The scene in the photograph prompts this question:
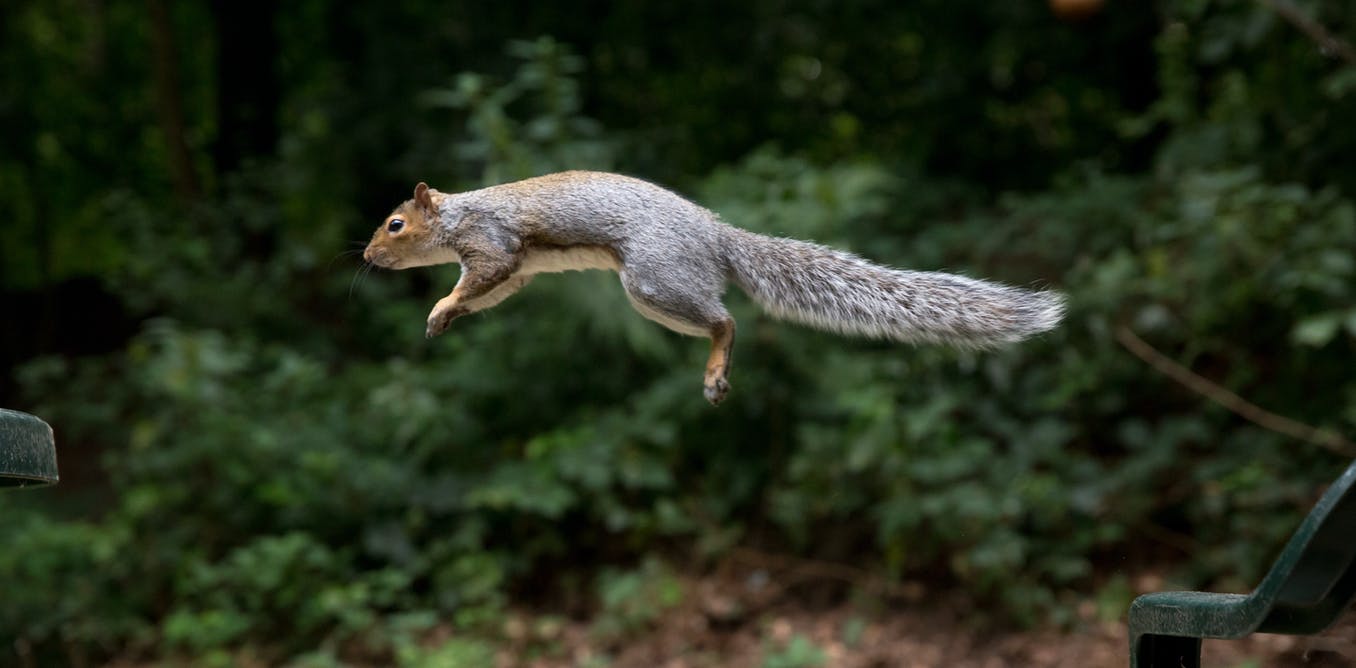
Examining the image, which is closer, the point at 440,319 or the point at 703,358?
the point at 440,319

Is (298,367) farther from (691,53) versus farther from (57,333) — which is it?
(57,333)

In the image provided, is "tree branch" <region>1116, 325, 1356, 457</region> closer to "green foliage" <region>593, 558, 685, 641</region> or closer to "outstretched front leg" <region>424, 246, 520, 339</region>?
"green foliage" <region>593, 558, 685, 641</region>

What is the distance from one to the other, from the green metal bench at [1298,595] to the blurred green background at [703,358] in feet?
7.44

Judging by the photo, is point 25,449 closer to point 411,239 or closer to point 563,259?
point 411,239

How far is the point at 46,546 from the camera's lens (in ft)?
16.0

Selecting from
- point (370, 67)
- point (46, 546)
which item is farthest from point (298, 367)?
point (370, 67)

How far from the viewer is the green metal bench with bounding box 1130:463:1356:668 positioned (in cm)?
105

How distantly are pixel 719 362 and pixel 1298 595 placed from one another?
1.85ft

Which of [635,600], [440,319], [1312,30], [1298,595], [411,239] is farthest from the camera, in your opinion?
[635,600]

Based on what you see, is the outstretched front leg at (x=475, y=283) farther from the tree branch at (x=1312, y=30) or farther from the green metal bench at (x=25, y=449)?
the tree branch at (x=1312, y=30)

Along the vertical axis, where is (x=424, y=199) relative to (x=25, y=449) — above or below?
above

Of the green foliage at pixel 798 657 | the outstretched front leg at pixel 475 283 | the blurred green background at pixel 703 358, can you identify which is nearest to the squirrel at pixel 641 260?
the outstretched front leg at pixel 475 283

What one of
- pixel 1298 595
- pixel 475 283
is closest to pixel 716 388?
pixel 475 283

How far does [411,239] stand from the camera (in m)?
1.33
